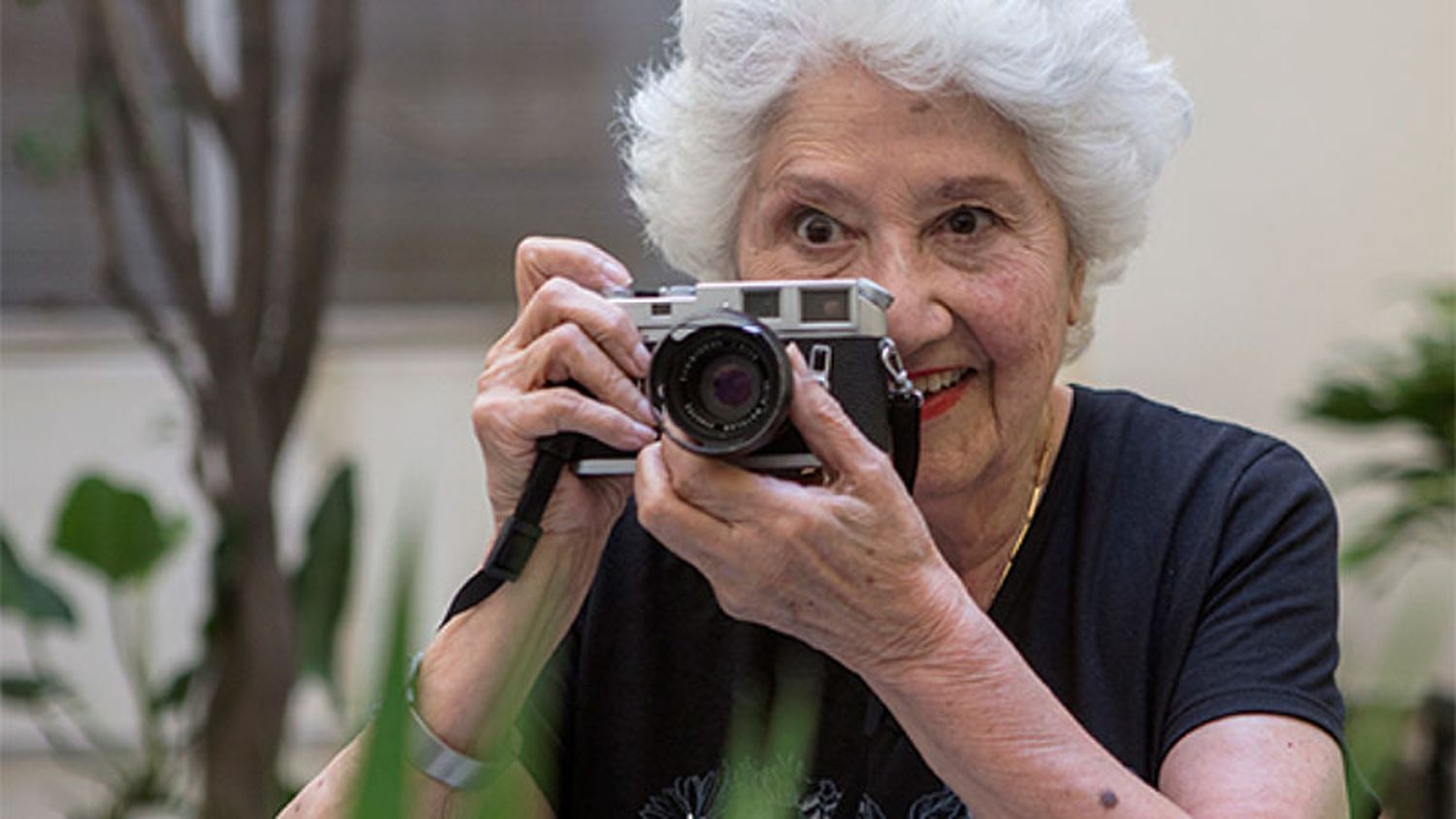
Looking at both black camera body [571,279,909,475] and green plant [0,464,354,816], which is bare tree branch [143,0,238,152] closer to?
green plant [0,464,354,816]

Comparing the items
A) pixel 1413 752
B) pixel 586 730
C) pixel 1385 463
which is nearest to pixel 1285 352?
pixel 1385 463

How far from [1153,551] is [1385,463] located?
1.55m

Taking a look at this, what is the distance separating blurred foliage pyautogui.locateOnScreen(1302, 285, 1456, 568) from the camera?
2609mm

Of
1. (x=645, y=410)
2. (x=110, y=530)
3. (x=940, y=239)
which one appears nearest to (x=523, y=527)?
(x=645, y=410)

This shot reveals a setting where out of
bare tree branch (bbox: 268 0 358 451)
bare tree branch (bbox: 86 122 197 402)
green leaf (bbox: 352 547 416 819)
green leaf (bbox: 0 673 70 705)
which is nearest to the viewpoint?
green leaf (bbox: 352 547 416 819)

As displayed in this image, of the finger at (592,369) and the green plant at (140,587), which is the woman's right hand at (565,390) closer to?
the finger at (592,369)

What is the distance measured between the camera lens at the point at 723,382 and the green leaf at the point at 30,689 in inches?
70.6

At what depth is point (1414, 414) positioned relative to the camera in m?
2.64

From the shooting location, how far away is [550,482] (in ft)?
3.99

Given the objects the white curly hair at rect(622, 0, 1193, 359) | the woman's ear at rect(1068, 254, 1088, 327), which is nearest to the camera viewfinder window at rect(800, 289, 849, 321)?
the white curly hair at rect(622, 0, 1193, 359)

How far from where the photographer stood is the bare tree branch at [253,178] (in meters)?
A: 2.35

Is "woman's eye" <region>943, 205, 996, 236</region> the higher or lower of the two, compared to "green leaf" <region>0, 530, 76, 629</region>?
higher

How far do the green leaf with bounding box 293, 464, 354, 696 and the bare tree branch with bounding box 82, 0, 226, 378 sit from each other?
Answer: 223 millimetres

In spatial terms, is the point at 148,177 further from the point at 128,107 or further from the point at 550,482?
the point at 550,482
